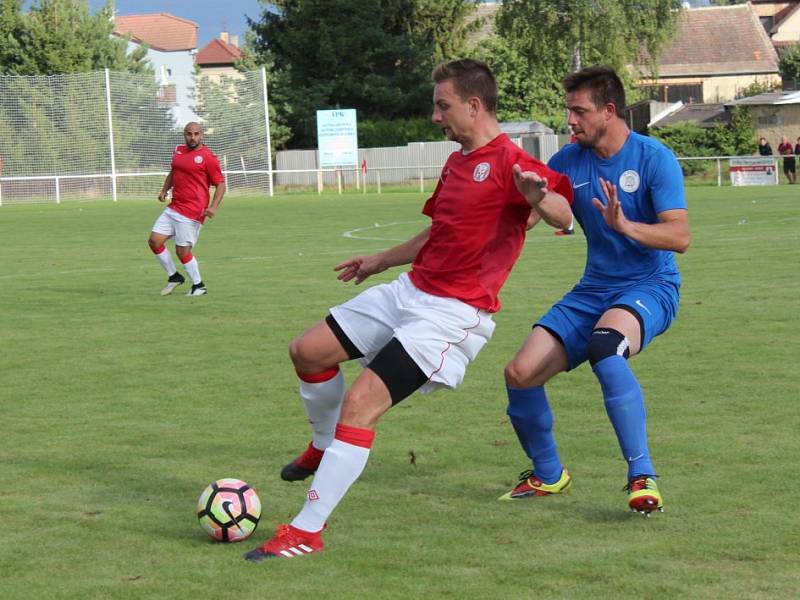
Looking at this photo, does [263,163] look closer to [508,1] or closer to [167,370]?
[508,1]

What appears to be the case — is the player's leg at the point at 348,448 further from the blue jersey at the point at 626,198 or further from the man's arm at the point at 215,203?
the man's arm at the point at 215,203

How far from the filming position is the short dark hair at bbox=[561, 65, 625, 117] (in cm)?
621

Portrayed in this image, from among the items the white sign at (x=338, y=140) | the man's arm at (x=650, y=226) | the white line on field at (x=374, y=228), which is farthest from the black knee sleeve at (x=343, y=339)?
the white sign at (x=338, y=140)

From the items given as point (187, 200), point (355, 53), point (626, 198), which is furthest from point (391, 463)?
point (355, 53)

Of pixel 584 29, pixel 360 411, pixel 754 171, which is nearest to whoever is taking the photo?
pixel 360 411

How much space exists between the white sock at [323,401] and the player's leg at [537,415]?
811mm

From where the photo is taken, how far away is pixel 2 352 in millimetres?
11508

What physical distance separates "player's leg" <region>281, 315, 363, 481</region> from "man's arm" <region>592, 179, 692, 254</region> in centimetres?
126

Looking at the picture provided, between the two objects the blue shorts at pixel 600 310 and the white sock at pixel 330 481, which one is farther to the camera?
the blue shorts at pixel 600 310

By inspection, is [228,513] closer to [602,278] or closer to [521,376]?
[521,376]

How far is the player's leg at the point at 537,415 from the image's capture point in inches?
243

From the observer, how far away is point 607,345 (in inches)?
235

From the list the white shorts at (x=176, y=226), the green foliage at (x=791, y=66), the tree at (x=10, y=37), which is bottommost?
the white shorts at (x=176, y=226)

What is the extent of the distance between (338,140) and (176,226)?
116 ft
